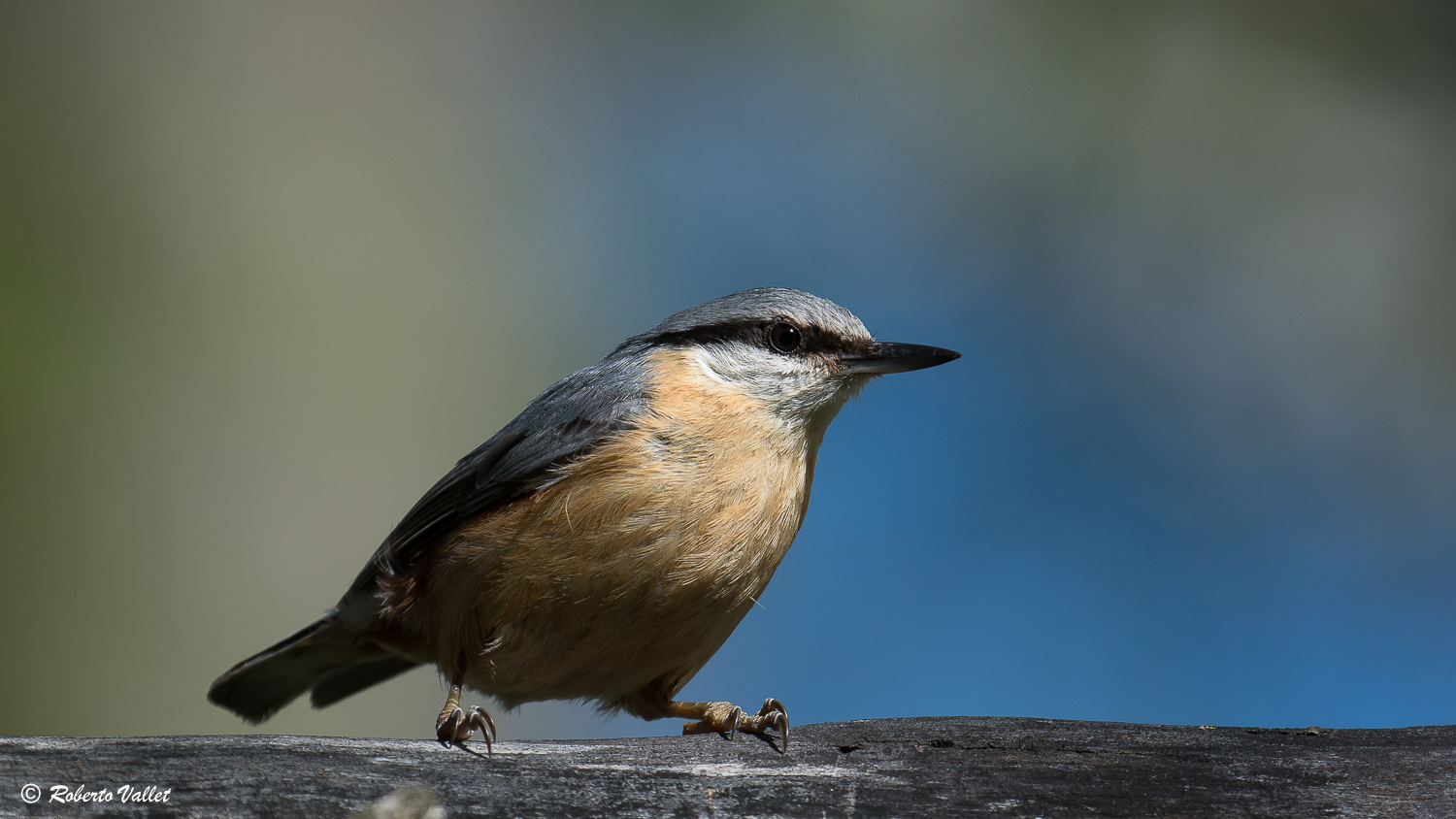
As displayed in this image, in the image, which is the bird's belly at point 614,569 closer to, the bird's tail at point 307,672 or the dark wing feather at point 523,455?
the dark wing feather at point 523,455

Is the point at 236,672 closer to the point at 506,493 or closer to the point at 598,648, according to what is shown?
the point at 506,493

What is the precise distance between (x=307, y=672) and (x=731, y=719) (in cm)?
124

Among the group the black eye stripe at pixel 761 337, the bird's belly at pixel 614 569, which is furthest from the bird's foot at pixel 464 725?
the black eye stripe at pixel 761 337

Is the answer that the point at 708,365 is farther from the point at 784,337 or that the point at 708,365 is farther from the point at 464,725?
the point at 464,725

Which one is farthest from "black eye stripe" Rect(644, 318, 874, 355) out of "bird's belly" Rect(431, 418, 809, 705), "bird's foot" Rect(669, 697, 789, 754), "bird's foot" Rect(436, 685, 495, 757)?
"bird's foot" Rect(436, 685, 495, 757)

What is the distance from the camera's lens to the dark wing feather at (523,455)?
6.98 feet

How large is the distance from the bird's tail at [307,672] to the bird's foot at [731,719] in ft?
2.61

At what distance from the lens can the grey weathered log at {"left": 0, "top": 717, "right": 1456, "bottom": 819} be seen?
4.48ft

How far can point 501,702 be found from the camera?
87.5 inches

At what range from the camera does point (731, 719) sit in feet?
6.32

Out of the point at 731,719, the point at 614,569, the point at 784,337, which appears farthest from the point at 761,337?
the point at 731,719

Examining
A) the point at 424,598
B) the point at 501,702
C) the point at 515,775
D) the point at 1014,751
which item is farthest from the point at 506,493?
the point at 1014,751

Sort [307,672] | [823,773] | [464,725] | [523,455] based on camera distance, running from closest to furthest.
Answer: [823,773] → [464,725] → [523,455] → [307,672]

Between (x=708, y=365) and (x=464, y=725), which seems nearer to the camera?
(x=464, y=725)
